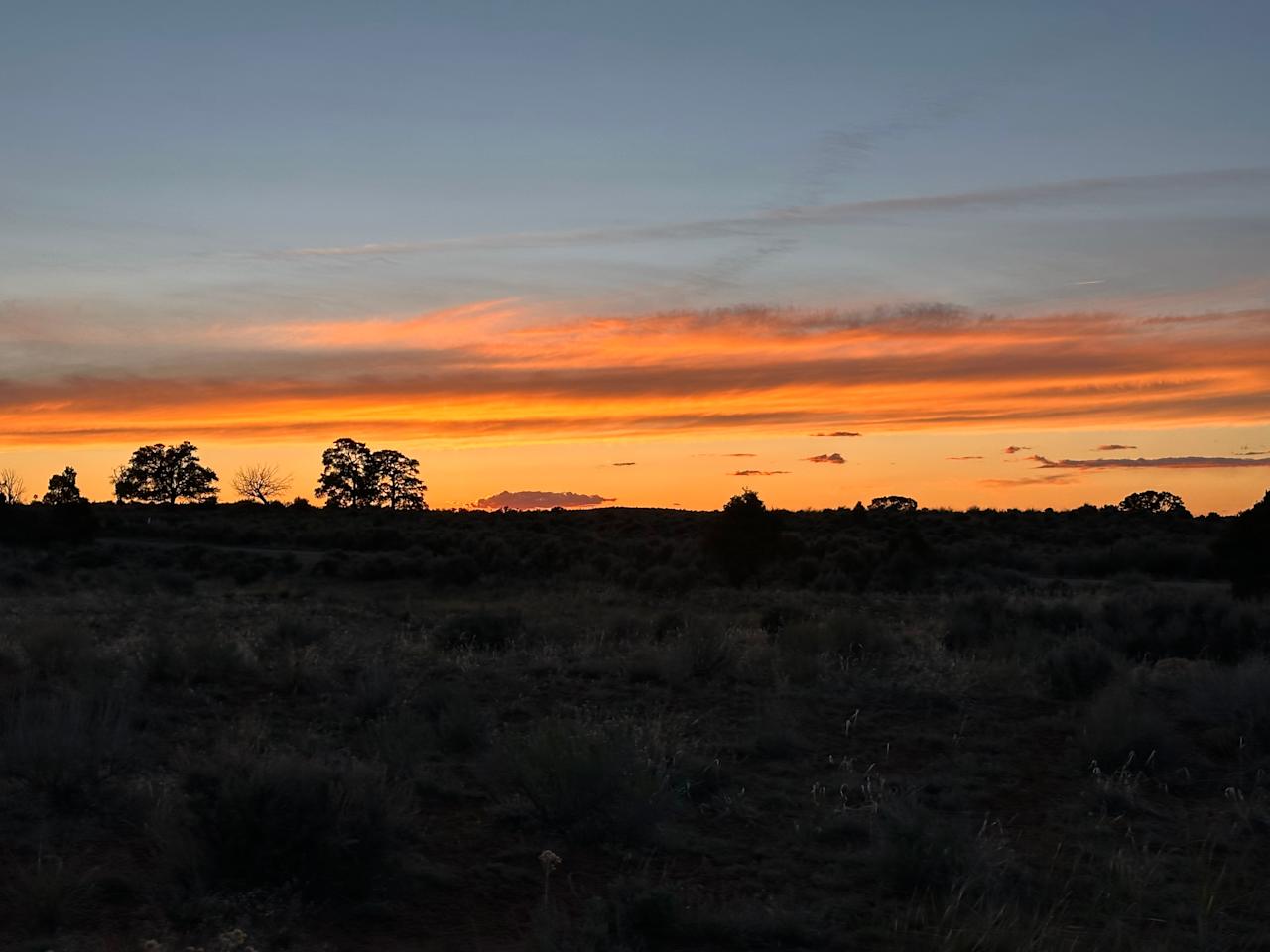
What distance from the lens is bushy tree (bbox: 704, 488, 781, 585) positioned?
3719cm

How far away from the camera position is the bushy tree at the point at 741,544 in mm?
37188

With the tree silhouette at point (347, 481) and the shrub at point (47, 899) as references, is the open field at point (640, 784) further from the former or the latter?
the tree silhouette at point (347, 481)

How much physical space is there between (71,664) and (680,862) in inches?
314

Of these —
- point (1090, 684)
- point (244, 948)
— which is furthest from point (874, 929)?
point (1090, 684)

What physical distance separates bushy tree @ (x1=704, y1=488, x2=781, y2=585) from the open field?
17.8 m

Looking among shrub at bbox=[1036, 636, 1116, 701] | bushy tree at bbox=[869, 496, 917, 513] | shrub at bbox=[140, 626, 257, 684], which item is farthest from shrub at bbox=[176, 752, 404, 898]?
bushy tree at bbox=[869, 496, 917, 513]

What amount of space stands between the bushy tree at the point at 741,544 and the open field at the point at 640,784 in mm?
17788

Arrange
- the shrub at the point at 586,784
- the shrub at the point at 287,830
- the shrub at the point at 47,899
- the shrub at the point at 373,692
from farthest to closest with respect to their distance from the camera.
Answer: the shrub at the point at 373,692, the shrub at the point at 586,784, the shrub at the point at 287,830, the shrub at the point at 47,899

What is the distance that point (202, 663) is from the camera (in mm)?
12648

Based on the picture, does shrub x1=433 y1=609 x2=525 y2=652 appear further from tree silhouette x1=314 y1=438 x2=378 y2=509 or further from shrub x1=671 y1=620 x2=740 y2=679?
tree silhouette x1=314 y1=438 x2=378 y2=509

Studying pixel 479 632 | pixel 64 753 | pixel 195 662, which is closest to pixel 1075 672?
A: pixel 479 632

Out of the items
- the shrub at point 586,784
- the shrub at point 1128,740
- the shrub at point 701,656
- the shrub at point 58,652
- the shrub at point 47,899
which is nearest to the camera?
the shrub at point 47,899

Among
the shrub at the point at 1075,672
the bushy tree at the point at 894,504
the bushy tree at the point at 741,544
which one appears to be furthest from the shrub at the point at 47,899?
the bushy tree at the point at 894,504

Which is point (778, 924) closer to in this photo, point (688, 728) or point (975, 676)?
point (688, 728)
